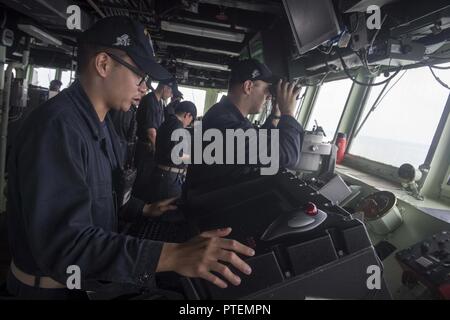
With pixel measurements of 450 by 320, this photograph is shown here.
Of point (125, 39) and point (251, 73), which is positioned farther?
point (251, 73)

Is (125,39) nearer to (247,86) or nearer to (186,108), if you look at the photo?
(247,86)

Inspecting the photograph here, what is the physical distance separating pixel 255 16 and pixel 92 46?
2.84 metres

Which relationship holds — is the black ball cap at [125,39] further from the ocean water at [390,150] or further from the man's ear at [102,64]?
the ocean water at [390,150]

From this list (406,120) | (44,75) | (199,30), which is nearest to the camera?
(406,120)

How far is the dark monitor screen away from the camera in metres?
1.69

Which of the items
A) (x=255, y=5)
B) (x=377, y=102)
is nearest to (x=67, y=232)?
(x=255, y=5)

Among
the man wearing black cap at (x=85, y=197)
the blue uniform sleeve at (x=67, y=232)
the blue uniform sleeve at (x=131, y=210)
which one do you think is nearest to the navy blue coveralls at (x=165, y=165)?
the blue uniform sleeve at (x=131, y=210)

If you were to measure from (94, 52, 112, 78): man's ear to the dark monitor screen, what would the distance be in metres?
1.27

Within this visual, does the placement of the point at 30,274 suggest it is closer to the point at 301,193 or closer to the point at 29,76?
the point at 301,193

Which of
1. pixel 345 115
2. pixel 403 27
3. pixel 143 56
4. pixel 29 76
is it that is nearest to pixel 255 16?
pixel 345 115

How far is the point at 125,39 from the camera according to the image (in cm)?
102

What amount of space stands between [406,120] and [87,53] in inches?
112

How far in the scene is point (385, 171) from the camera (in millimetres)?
2699
